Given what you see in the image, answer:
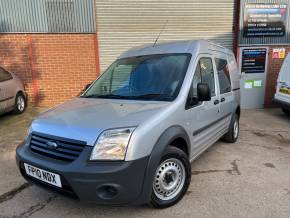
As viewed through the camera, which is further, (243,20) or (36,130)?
(243,20)

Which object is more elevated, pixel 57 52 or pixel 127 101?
pixel 57 52

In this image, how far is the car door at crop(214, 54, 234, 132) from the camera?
14.0 ft

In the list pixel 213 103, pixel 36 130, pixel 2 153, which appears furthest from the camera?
pixel 2 153

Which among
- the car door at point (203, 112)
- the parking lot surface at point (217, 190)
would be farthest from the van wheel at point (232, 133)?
the car door at point (203, 112)

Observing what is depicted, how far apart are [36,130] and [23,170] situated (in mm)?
476

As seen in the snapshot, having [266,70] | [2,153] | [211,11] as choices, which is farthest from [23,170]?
[266,70]

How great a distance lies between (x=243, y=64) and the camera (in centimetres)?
899

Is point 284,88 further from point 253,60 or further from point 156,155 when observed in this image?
point 156,155

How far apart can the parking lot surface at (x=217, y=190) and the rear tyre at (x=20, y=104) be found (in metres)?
2.24

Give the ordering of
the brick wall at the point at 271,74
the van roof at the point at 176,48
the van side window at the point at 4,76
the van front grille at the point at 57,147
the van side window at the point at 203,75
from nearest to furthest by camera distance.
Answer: the van front grille at the point at 57,147 < the van side window at the point at 203,75 < the van roof at the point at 176,48 < the van side window at the point at 4,76 < the brick wall at the point at 271,74

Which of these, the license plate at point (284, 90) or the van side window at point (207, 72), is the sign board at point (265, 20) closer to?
the license plate at point (284, 90)

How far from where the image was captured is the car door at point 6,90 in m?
6.64

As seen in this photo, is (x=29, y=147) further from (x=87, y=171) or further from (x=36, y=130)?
(x=87, y=171)

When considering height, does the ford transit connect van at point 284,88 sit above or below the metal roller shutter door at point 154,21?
below
